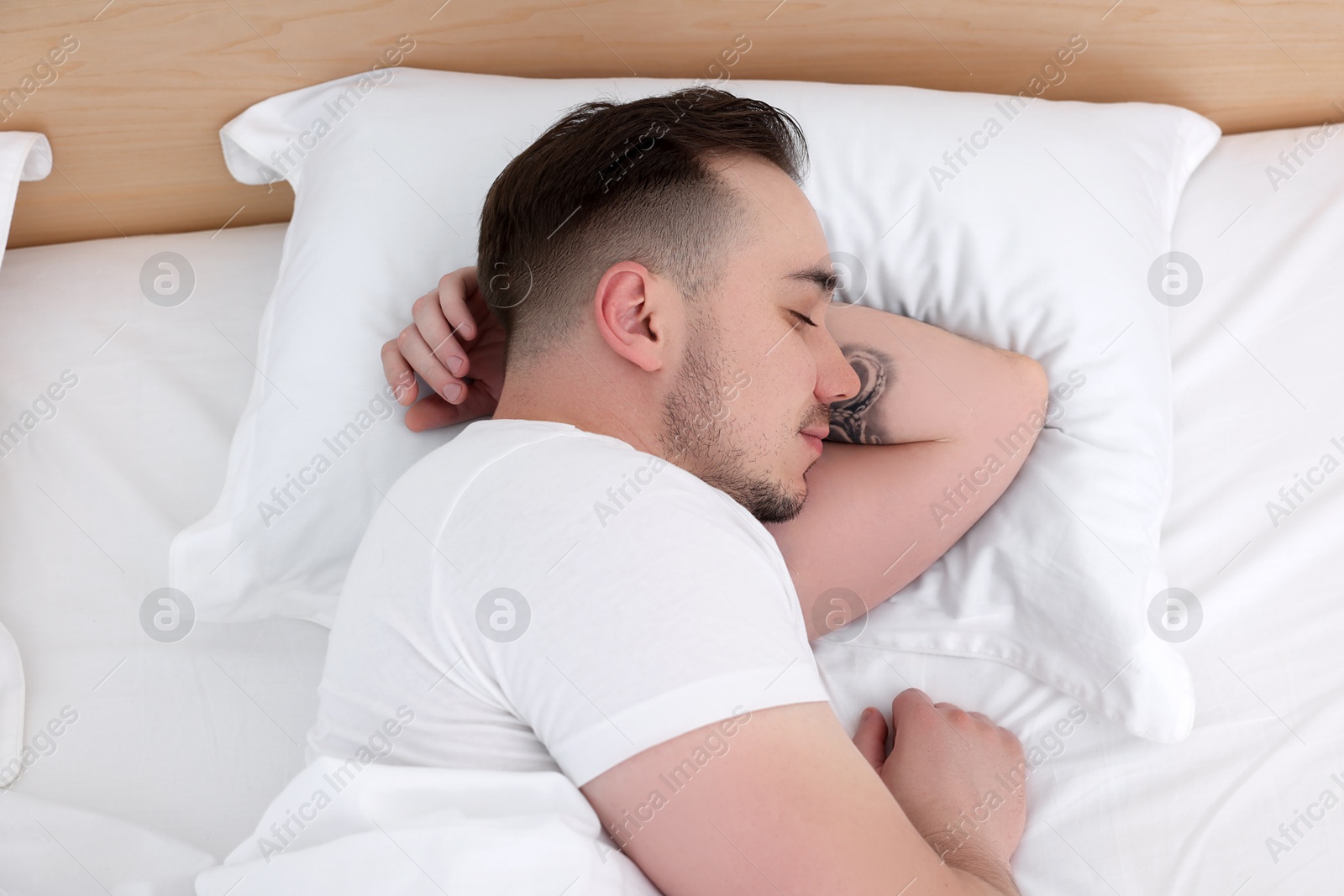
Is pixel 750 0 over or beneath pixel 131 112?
over

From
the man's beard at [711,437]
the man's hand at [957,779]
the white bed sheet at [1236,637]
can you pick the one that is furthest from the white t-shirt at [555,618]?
the white bed sheet at [1236,637]

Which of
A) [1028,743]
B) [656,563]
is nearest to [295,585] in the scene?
[656,563]

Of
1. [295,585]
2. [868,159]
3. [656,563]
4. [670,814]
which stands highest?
[868,159]

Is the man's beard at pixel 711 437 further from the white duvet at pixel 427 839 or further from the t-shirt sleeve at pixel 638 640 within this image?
the white duvet at pixel 427 839

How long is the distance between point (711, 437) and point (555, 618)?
0.30m

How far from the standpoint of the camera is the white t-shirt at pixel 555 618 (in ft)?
2.30

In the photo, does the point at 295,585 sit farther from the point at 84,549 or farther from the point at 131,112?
the point at 131,112

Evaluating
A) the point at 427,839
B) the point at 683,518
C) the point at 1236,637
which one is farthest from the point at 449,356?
the point at 1236,637

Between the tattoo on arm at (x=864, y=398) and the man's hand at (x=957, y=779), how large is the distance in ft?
0.97

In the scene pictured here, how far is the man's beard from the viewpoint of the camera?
37.0 inches

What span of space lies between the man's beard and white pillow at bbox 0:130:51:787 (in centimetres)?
78

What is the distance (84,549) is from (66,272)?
495 mm

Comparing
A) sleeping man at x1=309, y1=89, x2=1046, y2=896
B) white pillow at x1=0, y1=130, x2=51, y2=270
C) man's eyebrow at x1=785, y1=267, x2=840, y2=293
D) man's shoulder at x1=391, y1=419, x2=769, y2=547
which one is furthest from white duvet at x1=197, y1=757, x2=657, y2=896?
white pillow at x1=0, y1=130, x2=51, y2=270

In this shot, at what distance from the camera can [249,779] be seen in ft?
3.38
